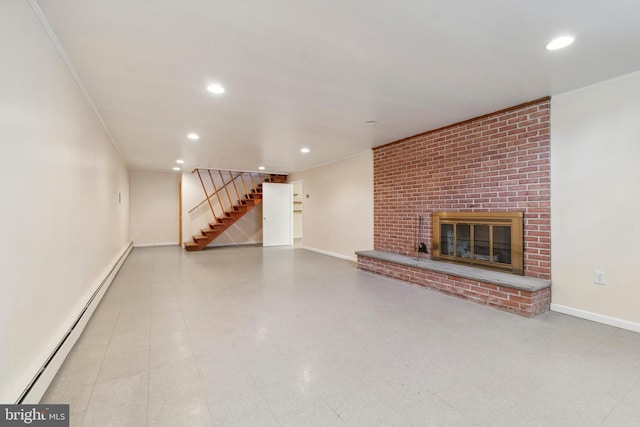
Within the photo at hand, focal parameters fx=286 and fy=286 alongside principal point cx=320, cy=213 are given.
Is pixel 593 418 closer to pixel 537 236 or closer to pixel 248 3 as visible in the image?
pixel 537 236

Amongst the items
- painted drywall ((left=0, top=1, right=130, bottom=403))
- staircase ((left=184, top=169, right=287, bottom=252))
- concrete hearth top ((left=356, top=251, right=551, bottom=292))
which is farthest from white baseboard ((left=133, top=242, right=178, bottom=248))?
concrete hearth top ((left=356, top=251, right=551, bottom=292))

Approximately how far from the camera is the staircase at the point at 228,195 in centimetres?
863

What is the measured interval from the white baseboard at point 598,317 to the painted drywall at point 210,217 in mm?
8240

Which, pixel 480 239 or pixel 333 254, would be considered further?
pixel 333 254

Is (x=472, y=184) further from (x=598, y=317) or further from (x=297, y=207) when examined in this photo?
(x=297, y=207)

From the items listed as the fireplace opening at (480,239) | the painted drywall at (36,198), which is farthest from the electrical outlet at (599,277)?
the painted drywall at (36,198)

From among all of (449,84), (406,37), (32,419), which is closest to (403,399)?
(32,419)

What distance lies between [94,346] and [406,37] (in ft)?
11.5

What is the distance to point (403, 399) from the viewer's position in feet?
5.64

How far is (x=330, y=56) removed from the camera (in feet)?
7.58

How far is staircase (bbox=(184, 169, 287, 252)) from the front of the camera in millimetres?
8633

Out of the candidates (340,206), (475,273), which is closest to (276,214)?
(340,206)

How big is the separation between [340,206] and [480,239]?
3361mm

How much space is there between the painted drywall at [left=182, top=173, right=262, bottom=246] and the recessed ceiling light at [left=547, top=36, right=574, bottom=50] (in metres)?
8.60
